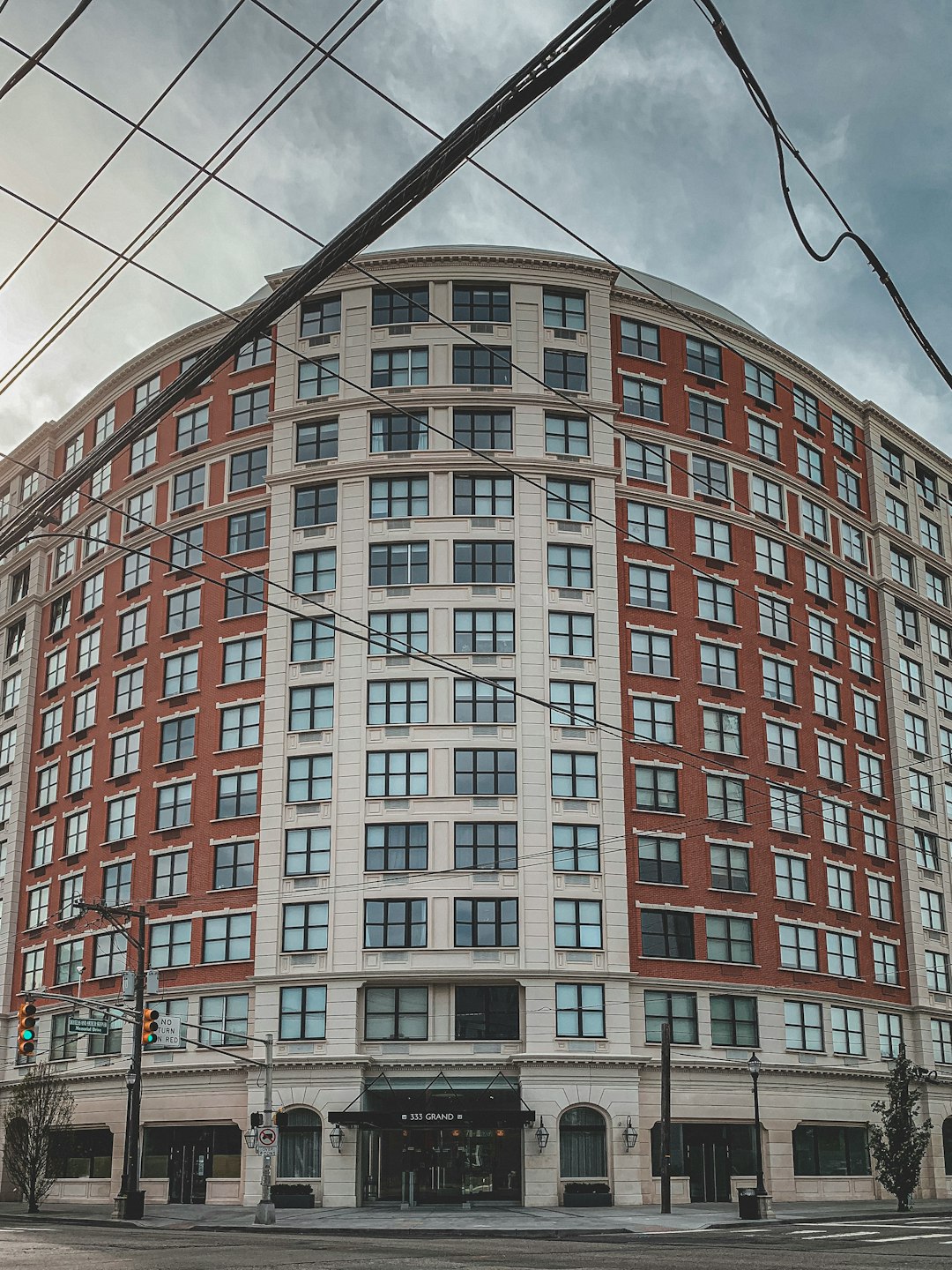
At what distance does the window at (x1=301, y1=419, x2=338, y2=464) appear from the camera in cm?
6134

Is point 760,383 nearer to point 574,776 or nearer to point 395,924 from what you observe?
point 574,776

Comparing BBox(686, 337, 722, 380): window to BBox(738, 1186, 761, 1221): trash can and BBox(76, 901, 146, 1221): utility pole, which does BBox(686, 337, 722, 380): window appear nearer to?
BBox(76, 901, 146, 1221): utility pole

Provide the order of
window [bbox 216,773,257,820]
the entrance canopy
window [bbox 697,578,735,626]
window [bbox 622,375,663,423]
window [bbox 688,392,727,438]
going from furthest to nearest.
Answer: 1. window [bbox 688,392,727,438]
2. window [bbox 622,375,663,423]
3. window [bbox 697,578,735,626]
4. window [bbox 216,773,257,820]
5. the entrance canopy

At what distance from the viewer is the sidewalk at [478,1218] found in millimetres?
38875

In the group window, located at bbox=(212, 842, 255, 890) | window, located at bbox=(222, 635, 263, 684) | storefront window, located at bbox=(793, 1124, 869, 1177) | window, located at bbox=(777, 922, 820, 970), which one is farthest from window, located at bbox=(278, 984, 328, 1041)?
storefront window, located at bbox=(793, 1124, 869, 1177)

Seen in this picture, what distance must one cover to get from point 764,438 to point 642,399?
714 centimetres

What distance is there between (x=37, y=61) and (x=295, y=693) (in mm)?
46934

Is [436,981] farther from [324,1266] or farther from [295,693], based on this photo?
[324,1266]

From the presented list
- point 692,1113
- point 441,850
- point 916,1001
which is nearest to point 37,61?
point 441,850

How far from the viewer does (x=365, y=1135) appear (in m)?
52.0

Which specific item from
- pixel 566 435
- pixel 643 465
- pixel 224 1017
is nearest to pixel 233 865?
pixel 224 1017

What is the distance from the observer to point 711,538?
62.9 metres

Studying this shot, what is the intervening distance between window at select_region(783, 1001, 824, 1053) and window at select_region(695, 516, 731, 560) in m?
20.1

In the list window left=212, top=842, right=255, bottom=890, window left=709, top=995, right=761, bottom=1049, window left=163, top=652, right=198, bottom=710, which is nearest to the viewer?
window left=709, top=995, right=761, bottom=1049
